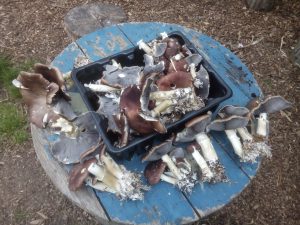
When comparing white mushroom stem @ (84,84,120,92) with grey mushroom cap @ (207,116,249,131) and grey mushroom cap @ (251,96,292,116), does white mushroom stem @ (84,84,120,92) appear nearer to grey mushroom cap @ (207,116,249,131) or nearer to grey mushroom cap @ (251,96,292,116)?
grey mushroom cap @ (207,116,249,131)

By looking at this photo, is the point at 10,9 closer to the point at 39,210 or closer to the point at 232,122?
the point at 39,210

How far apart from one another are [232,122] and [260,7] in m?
2.74

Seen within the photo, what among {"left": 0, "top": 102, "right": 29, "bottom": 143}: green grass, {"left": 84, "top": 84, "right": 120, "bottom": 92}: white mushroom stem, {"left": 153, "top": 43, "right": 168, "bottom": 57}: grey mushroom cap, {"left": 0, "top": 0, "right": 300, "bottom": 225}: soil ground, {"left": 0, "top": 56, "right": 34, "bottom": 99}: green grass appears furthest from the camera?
{"left": 0, "top": 56, "right": 34, "bottom": 99}: green grass

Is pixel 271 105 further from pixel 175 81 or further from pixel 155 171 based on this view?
pixel 155 171

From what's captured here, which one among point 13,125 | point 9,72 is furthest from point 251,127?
point 9,72

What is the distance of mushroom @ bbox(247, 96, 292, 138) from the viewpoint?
6.07ft

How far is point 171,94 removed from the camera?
5.59 ft

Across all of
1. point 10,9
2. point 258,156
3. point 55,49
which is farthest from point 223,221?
point 10,9

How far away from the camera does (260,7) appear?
4.03m

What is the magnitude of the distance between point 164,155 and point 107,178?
11.7 inches

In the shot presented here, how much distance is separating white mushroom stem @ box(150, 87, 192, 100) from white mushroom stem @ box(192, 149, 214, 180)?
297mm

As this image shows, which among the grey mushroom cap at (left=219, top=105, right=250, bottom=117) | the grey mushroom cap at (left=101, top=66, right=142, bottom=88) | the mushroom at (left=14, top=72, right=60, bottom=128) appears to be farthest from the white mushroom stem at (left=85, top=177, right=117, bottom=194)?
the grey mushroom cap at (left=219, top=105, right=250, bottom=117)

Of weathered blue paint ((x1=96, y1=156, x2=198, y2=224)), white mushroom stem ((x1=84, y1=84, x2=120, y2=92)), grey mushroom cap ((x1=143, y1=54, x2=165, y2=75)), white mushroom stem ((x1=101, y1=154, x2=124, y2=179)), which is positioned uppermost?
grey mushroom cap ((x1=143, y1=54, x2=165, y2=75))

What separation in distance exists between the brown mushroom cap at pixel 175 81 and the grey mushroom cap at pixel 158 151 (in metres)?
A: 0.27
